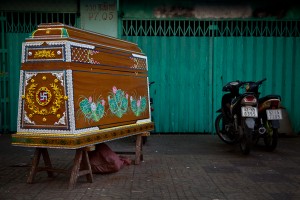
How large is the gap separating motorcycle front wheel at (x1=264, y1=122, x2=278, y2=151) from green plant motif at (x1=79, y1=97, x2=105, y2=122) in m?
3.60

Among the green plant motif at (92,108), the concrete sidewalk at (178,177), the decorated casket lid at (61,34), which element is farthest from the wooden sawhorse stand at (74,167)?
the decorated casket lid at (61,34)

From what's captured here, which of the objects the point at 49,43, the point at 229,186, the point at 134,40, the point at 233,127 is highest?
the point at 134,40

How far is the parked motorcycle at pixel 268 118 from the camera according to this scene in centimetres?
712

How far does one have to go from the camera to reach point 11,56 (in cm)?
927

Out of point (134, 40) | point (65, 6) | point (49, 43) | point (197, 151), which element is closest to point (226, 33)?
point (134, 40)

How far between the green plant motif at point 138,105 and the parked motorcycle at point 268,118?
7.34 feet

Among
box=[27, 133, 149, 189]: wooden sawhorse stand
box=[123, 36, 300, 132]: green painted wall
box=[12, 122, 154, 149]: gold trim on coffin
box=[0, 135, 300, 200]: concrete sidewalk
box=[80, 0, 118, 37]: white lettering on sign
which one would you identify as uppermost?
box=[80, 0, 118, 37]: white lettering on sign

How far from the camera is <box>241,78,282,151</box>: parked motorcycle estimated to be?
23.4 ft

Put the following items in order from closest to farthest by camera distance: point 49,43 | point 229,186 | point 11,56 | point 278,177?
point 49,43 < point 229,186 < point 278,177 < point 11,56

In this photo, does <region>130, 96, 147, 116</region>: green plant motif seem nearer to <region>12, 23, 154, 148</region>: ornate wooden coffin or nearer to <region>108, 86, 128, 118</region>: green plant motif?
<region>108, 86, 128, 118</region>: green plant motif

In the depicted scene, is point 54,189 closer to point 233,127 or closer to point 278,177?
point 278,177

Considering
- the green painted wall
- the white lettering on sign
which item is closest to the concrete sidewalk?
the green painted wall

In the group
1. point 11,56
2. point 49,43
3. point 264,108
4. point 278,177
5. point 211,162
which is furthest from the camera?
point 11,56

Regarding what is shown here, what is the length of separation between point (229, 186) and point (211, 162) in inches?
59.1
